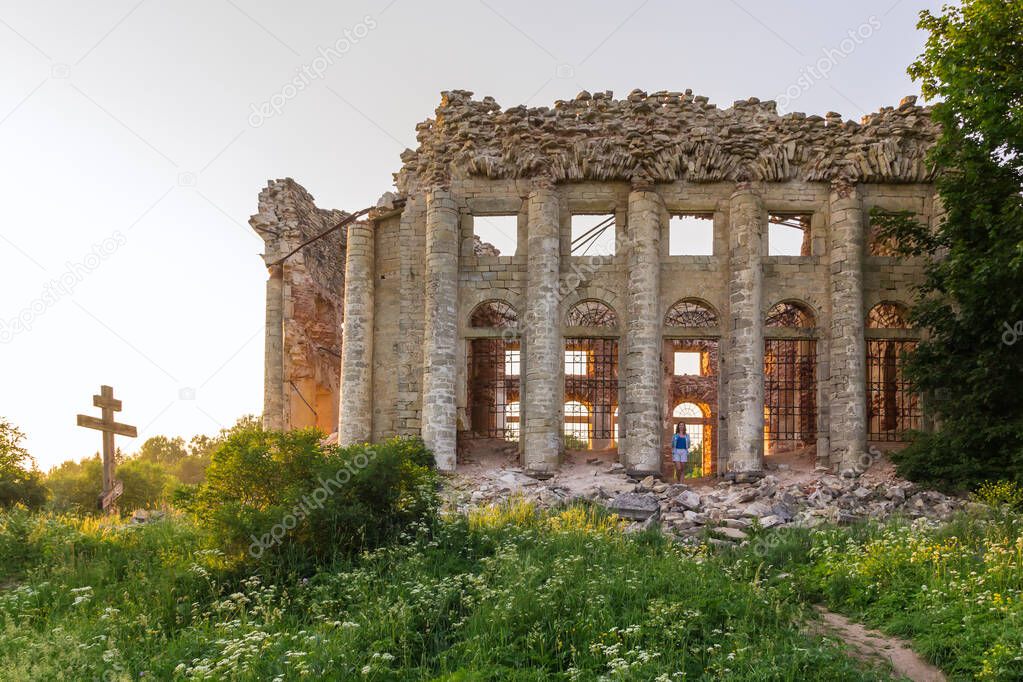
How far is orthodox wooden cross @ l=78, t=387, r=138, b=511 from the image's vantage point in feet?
58.7

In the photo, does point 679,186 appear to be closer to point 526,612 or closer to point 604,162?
A: point 604,162

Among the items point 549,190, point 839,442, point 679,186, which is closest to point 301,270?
point 549,190

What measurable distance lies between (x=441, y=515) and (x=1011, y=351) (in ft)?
36.8

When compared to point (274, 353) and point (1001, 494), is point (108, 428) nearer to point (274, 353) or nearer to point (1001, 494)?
point (274, 353)

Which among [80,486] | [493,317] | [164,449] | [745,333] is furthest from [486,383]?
[164,449]

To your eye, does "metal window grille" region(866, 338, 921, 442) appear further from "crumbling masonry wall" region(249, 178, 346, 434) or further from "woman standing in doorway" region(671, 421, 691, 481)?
"crumbling masonry wall" region(249, 178, 346, 434)

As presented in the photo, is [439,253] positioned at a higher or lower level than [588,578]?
higher

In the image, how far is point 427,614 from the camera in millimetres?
9219

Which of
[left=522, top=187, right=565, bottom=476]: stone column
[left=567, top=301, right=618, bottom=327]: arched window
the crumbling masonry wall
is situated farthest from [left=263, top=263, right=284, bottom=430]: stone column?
[left=567, top=301, right=618, bottom=327]: arched window

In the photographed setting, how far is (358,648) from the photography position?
8.41 metres

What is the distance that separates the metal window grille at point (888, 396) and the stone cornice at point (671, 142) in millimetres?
4208

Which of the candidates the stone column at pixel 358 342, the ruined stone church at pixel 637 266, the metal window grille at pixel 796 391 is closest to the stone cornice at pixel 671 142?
the ruined stone church at pixel 637 266

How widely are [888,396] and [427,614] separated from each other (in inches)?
633

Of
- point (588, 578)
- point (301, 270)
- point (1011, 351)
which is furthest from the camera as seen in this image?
point (301, 270)
